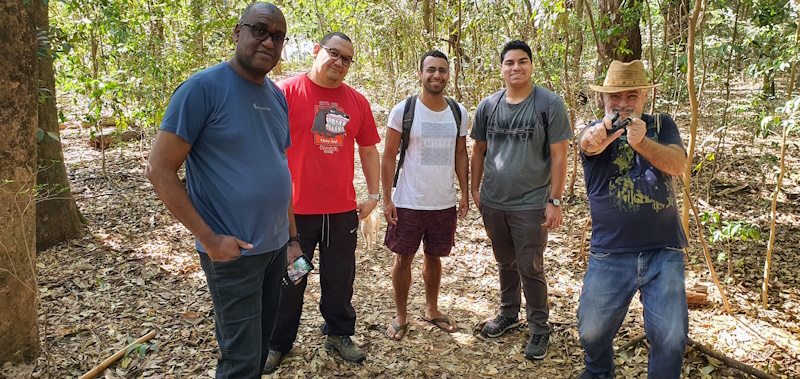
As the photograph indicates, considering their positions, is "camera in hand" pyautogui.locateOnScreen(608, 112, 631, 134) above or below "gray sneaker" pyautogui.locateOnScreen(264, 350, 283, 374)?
above

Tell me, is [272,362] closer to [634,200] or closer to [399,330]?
[399,330]

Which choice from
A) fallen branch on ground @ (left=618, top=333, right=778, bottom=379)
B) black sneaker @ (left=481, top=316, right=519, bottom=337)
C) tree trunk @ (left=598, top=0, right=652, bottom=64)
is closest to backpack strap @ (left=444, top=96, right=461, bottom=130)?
black sneaker @ (left=481, top=316, right=519, bottom=337)

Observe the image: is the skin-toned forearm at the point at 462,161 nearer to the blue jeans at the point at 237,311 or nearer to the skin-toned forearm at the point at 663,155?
the skin-toned forearm at the point at 663,155

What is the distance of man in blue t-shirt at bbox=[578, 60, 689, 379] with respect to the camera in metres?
2.59

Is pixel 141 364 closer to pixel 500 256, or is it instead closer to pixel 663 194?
pixel 500 256

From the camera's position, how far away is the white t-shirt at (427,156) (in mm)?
3625

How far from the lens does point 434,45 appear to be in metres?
8.57

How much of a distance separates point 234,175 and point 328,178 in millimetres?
1117

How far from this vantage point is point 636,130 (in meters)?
2.51

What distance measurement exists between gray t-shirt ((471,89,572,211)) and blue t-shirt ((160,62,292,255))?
1796mm

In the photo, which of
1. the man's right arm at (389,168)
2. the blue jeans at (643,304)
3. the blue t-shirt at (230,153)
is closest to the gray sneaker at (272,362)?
the man's right arm at (389,168)

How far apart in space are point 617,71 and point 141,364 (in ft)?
11.5

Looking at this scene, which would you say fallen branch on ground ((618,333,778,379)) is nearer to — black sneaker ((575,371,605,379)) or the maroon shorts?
black sneaker ((575,371,605,379))

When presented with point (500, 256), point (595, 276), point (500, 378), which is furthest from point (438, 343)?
point (595, 276)
